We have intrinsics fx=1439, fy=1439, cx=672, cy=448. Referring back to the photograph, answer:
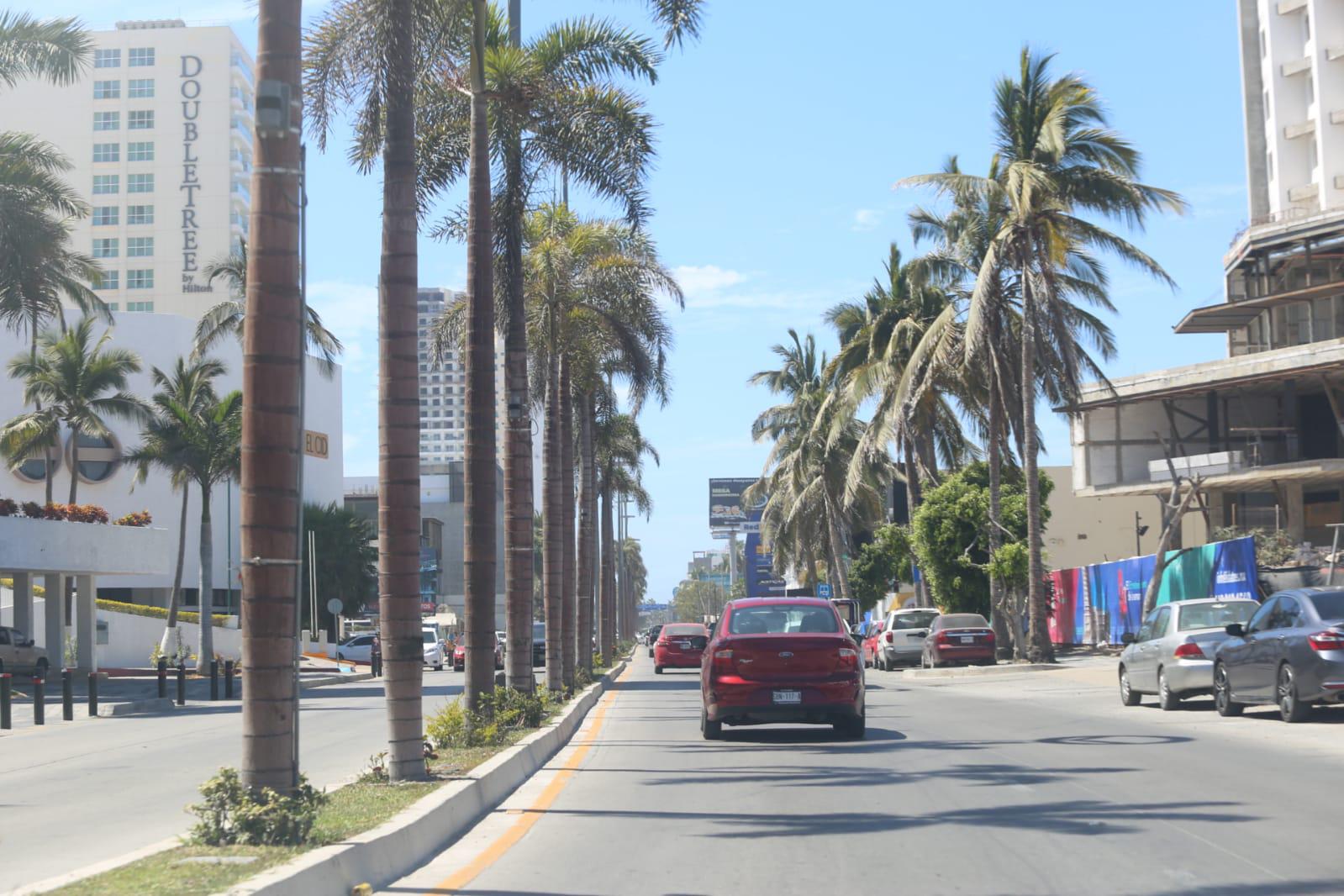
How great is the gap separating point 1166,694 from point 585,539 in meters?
21.6

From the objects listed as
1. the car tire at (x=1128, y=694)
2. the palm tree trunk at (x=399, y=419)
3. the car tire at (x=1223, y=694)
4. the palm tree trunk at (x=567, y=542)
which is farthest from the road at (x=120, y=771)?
the car tire at (x=1128, y=694)

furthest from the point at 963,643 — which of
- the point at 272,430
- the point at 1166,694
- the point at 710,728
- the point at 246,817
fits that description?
the point at 246,817

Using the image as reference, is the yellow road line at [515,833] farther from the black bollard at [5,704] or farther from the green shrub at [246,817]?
the black bollard at [5,704]

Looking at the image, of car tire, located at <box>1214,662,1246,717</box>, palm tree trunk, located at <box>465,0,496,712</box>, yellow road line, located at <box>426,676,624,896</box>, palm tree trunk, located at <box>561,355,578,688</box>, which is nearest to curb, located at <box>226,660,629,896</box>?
yellow road line, located at <box>426,676,624,896</box>

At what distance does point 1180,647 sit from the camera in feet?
68.3

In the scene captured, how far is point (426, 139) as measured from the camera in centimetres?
2152

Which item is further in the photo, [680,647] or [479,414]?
[680,647]

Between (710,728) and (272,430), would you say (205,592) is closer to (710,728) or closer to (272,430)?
(710,728)

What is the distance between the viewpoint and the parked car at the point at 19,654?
4141cm

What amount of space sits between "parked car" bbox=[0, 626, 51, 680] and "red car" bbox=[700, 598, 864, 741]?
30319 millimetres

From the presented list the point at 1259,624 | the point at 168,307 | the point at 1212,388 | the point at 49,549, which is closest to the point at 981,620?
the point at 1212,388

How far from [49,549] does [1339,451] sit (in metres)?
40.8

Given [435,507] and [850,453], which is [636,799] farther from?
[435,507]

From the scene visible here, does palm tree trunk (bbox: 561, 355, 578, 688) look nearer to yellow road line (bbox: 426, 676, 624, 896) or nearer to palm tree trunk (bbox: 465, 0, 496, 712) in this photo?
palm tree trunk (bbox: 465, 0, 496, 712)
